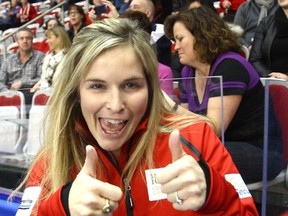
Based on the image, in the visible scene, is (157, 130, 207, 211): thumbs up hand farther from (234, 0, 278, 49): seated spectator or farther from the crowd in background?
→ (234, 0, 278, 49): seated spectator

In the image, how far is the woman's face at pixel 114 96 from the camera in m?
1.37

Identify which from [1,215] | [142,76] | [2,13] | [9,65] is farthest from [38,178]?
[2,13]

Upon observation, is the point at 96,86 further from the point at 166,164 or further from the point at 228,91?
the point at 228,91

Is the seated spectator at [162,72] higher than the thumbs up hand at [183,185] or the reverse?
the reverse

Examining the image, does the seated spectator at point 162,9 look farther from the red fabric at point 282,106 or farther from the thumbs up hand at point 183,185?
the thumbs up hand at point 183,185

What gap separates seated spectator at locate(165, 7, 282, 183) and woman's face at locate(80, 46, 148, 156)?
3.50 feet

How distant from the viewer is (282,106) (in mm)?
2324

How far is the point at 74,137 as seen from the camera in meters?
1.55

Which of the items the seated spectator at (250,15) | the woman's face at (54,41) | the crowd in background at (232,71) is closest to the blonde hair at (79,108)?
the crowd in background at (232,71)

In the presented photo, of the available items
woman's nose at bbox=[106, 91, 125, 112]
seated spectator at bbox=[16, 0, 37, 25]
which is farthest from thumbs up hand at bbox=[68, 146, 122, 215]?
seated spectator at bbox=[16, 0, 37, 25]

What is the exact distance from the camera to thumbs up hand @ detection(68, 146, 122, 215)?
1132 mm

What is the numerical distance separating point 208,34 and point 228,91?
385 mm

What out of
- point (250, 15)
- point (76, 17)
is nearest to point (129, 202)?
point (250, 15)

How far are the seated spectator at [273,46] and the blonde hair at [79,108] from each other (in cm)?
213
